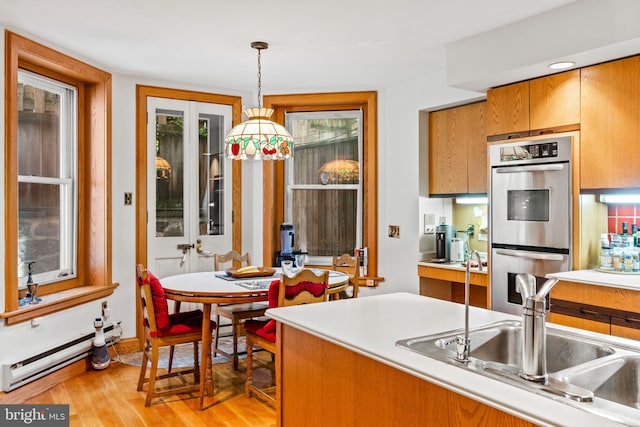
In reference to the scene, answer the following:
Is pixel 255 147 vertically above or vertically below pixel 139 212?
above

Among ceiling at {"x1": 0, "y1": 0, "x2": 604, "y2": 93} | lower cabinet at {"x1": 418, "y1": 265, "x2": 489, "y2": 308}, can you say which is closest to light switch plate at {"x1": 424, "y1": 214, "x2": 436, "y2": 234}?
lower cabinet at {"x1": 418, "y1": 265, "x2": 489, "y2": 308}

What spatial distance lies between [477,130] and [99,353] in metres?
3.52

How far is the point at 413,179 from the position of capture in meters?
4.66

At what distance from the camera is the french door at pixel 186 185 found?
15.8 feet

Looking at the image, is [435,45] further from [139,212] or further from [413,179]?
[139,212]

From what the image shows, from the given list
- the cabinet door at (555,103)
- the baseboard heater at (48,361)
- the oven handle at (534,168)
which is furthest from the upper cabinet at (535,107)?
the baseboard heater at (48,361)

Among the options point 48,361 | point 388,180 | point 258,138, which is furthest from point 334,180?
point 48,361

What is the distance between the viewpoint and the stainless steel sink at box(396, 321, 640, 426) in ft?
4.00

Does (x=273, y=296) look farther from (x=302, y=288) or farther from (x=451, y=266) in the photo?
(x=451, y=266)

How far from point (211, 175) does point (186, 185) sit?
28 cm

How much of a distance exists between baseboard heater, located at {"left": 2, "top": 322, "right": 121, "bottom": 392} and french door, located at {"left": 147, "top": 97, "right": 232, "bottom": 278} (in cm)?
89

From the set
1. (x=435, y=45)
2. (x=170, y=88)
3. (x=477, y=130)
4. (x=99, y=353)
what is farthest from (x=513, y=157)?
(x=99, y=353)

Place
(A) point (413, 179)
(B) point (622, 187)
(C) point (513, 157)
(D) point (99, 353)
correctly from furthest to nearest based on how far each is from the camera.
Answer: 1. (A) point (413, 179)
2. (D) point (99, 353)
3. (C) point (513, 157)
4. (B) point (622, 187)

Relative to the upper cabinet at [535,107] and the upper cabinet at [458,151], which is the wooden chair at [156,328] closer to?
the upper cabinet at [458,151]
